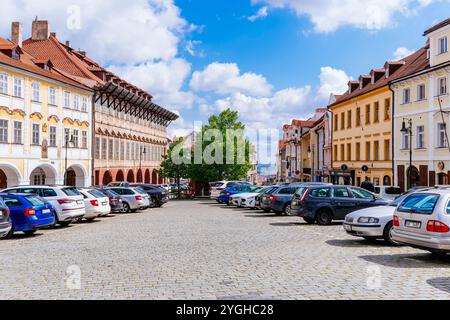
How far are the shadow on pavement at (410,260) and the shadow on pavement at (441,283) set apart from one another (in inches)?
59.9

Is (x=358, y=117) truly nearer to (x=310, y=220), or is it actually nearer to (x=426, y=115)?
(x=426, y=115)

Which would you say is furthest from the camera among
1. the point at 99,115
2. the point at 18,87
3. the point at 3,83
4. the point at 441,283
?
the point at 99,115

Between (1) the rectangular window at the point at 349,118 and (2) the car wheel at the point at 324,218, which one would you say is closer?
(2) the car wheel at the point at 324,218

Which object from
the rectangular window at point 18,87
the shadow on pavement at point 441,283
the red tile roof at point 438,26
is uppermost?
the red tile roof at point 438,26

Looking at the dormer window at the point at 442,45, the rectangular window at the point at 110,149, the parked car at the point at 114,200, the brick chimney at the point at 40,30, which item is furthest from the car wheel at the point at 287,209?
the brick chimney at the point at 40,30

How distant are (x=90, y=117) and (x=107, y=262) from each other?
39968 mm

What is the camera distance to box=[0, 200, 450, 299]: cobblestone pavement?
27.6 ft

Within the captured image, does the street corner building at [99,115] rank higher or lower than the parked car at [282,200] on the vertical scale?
higher

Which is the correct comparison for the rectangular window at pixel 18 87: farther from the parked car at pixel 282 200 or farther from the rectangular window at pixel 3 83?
the parked car at pixel 282 200

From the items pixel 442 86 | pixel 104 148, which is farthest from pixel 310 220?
pixel 104 148

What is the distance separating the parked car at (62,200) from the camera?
2058 centimetres

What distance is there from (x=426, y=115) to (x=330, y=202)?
18.4 m

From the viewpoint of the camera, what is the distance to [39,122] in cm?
4084

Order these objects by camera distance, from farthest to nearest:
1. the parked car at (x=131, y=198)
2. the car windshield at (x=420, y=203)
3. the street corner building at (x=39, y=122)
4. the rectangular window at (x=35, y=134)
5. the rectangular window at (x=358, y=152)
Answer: the rectangular window at (x=358, y=152) < the rectangular window at (x=35, y=134) < the street corner building at (x=39, y=122) < the parked car at (x=131, y=198) < the car windshield at (x=420, y=203)
